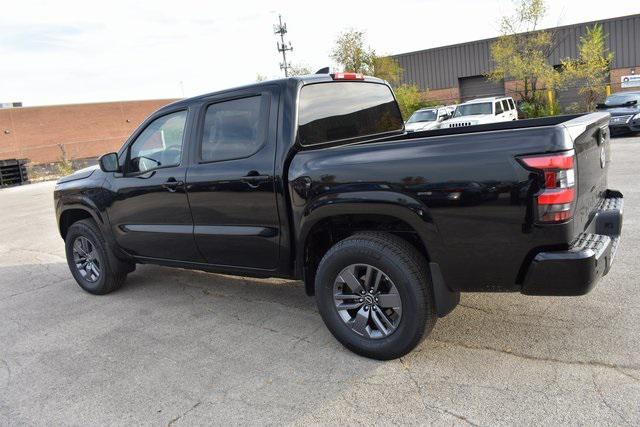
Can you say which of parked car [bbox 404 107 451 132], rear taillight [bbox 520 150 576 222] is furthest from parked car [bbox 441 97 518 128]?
rear taillight [bbox 520 150 576 222]

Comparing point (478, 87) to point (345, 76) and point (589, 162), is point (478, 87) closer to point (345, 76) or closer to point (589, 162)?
point (345, 76)

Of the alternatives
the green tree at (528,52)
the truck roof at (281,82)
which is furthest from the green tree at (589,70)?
the truck roof at (281,82)

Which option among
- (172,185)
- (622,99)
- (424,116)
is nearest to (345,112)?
(172,185)

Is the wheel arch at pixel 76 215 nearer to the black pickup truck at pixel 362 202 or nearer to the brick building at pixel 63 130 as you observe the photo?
the black pickup truck at pixel 362 202

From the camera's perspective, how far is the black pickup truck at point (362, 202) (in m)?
2.89

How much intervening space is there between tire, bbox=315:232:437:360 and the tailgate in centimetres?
97

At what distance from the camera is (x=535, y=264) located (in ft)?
9.55

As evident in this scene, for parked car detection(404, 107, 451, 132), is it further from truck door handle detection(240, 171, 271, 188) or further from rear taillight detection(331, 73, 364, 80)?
truck door handle detection(240, 171, 271, 188)

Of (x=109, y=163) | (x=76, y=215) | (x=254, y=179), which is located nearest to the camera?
(x=254, y=179)

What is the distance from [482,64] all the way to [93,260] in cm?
3823

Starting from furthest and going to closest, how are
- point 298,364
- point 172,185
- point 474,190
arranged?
1. point 172,185
2. point 298,364
3. point 474,190

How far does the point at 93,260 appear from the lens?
5730 mm

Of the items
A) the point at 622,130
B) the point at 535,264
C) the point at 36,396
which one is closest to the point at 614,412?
the point at 535,264

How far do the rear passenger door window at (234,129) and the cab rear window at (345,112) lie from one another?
0.33 meters
